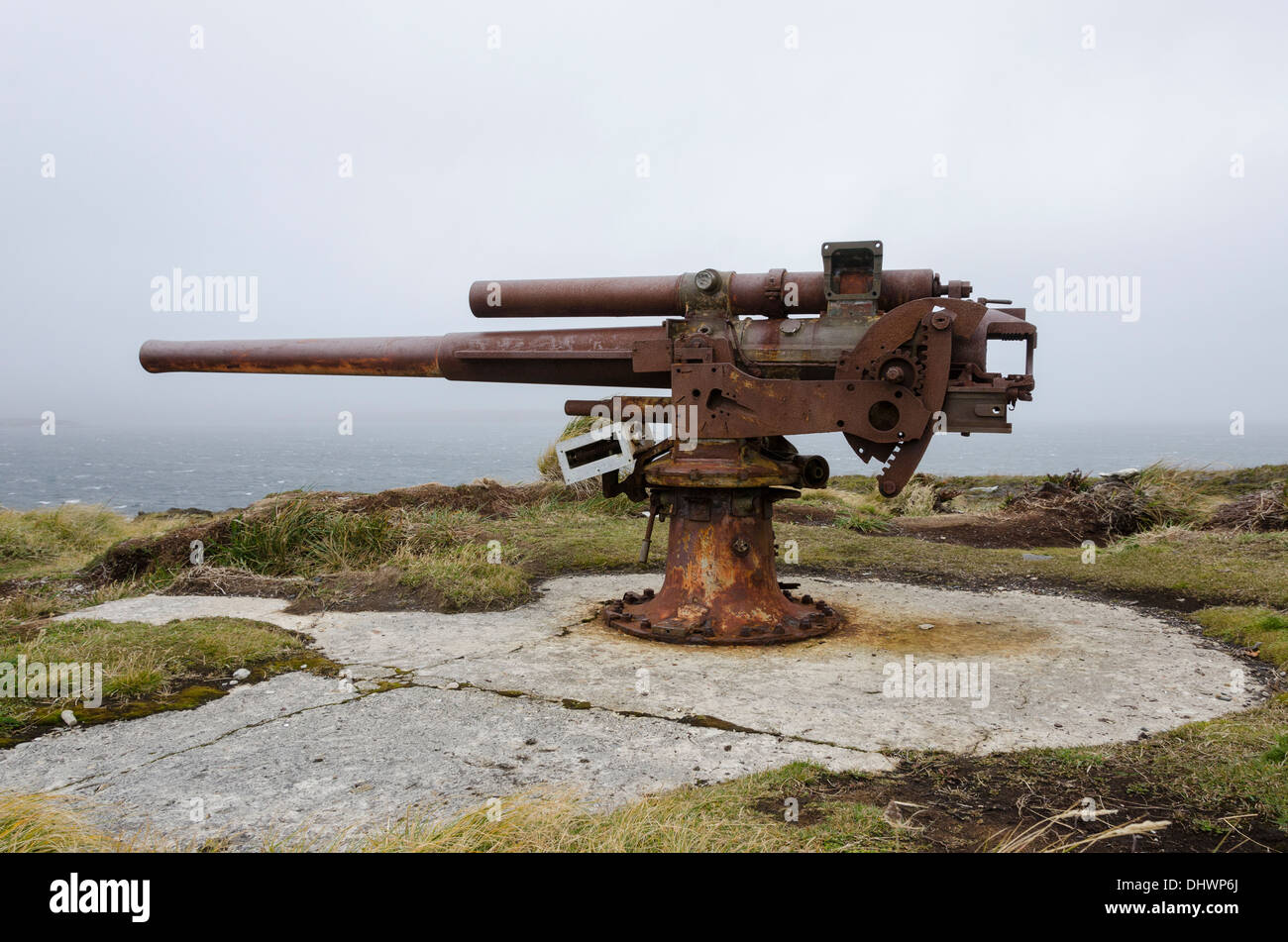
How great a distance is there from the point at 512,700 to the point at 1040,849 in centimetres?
229

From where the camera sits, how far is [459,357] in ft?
19.7

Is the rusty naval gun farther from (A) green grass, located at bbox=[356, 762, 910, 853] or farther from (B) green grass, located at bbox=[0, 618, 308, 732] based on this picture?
(A) green grass, located at bbox=[356, 762, 910, 853]

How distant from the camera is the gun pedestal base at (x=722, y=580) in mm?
5406

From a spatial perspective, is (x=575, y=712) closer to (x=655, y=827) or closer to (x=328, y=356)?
(x=655, y=827)

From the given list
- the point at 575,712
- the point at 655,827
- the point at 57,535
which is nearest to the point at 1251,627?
the point at 575,712

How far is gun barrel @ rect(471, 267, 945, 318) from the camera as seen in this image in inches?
207

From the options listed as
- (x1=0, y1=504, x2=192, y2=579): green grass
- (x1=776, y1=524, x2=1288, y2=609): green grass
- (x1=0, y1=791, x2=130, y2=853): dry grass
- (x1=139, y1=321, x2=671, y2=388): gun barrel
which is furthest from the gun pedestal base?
(x1=0, y1=504, x2=192, y2=579): green grass

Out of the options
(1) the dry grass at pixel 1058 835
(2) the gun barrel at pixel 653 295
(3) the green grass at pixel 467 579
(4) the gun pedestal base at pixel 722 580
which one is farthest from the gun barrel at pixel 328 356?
(1) the dry grass at pixel 1058 835

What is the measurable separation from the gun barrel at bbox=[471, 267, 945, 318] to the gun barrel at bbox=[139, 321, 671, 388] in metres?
0.13

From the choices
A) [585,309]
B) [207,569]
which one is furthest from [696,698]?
[207,569]

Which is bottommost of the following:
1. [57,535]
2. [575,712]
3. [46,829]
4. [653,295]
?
[57,535]

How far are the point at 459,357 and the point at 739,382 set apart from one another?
1878 mm
